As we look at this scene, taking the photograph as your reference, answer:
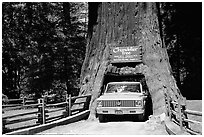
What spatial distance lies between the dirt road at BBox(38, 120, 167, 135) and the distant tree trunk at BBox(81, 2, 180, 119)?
7.83 feet

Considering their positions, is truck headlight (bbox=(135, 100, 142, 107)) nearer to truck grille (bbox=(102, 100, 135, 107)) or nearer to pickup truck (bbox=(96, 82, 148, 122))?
pickup truck (bbox=(96, 82, 148, 122))

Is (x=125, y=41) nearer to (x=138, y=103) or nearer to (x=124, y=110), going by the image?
(x=138, y=103)

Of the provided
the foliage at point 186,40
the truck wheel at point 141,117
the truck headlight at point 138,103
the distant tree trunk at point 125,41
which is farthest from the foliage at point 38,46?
the truck headlight at point 138,103

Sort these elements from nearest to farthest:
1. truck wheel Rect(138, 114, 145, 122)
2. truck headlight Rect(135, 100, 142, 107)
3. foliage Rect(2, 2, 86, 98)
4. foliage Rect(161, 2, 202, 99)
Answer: truck headlight Rect(135, 100, 142, 107)
truck wheel Rect(138, 114, 145, 122)
foliage Rect(161, 2, 202, 99)
foliage Rect(2, 2, 86, 98)

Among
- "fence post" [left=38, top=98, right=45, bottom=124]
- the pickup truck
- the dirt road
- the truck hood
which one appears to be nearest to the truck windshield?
the truck hood

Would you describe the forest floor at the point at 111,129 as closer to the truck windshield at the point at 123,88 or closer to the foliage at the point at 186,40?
the truck windshield at the point at 123,88

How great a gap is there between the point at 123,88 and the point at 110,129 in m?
3.28

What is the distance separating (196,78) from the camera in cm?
2569

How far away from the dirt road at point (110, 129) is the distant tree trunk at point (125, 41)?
94.0 inches

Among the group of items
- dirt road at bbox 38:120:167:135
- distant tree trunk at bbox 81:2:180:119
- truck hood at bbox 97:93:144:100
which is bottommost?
dirt road at bbox 38:120:167:135

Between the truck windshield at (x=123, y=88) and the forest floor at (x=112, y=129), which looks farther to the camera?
the truck windshield at (x=123, y=88)

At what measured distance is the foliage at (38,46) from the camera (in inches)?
1061

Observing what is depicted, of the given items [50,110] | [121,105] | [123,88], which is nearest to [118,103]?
[121,105]

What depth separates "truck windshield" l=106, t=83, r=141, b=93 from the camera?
13373mm
